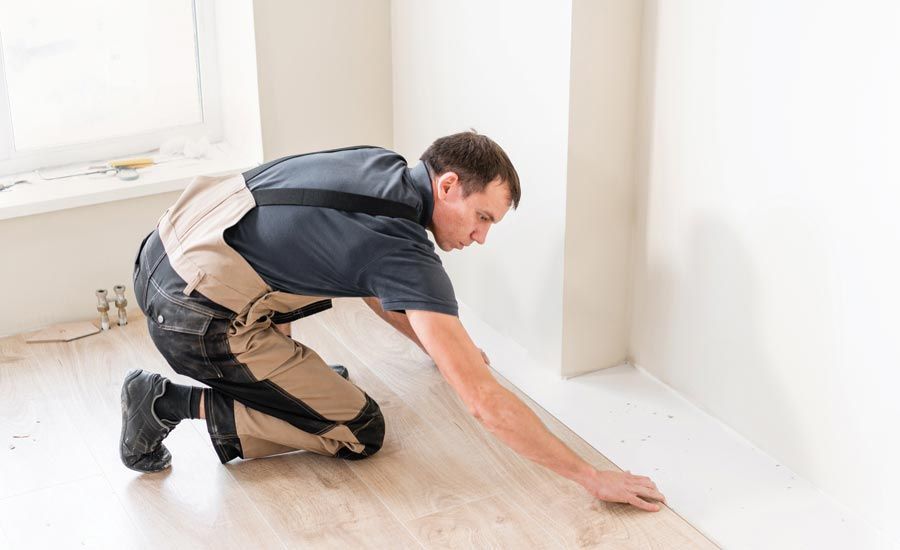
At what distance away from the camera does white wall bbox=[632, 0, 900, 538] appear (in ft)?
6.88

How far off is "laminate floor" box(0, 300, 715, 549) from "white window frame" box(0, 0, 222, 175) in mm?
705

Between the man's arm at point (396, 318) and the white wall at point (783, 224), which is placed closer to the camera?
the white wall at point (783, 224)

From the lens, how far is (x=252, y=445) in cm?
251

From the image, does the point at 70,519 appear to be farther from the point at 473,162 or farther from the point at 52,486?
the point at 473,162

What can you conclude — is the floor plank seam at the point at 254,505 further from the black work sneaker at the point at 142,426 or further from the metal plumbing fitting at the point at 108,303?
the metal plumbing fitting at the point at 108,303

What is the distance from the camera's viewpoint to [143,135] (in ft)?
11.2

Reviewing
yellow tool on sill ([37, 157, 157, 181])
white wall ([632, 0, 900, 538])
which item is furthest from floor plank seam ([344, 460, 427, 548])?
yellow tool on sill ([37, 157, 157, 181])

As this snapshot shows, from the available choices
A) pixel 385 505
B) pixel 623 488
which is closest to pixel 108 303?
pixel 385 505

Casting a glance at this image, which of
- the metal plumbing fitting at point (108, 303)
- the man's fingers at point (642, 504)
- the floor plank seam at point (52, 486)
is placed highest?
the metal plumbing fitting at point (108, 303)

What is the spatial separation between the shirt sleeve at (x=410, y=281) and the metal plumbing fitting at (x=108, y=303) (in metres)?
1.25

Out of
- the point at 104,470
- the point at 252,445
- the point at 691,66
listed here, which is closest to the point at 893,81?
the point at 691,66

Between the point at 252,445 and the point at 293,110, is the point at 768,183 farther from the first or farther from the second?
the point at 293,110

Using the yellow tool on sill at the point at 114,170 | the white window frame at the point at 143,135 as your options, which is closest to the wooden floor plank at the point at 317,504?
the yellow tool on sill at the point at 114,170

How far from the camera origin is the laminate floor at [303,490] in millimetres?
2275
